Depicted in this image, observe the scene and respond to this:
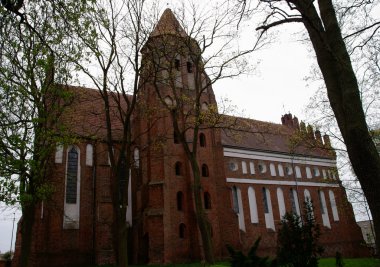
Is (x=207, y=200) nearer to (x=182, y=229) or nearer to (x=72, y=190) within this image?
(x=182, y=229)

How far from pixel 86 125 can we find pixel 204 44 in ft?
38.5

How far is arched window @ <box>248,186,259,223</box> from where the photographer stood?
29656mm

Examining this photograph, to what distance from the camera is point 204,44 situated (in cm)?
1614

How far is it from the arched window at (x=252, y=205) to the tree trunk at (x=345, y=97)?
2496 cm

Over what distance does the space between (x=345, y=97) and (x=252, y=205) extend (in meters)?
25.5

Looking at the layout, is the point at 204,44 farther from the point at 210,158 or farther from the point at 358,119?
the point at 358,119

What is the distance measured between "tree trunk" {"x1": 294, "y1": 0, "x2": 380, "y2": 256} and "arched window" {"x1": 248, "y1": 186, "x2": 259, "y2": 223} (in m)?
25.0

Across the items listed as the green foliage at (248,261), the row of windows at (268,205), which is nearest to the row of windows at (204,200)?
the row of windows at (268,205)

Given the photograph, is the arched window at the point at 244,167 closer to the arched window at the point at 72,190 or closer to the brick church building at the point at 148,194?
the brick church building at the point at 148,194

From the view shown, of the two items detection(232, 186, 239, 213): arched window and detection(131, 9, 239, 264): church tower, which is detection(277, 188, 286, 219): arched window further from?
detection(131, 9, 239, 264): church tower

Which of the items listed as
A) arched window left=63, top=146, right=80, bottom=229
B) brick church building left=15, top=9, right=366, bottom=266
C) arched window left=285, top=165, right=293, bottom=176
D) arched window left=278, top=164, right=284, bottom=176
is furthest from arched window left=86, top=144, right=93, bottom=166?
arched window left=285, top=165, right=293, bottom=176

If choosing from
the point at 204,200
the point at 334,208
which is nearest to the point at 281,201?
the point at 334,208

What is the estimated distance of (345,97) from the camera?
566cm

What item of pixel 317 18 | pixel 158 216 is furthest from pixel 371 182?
pixel 158 216
